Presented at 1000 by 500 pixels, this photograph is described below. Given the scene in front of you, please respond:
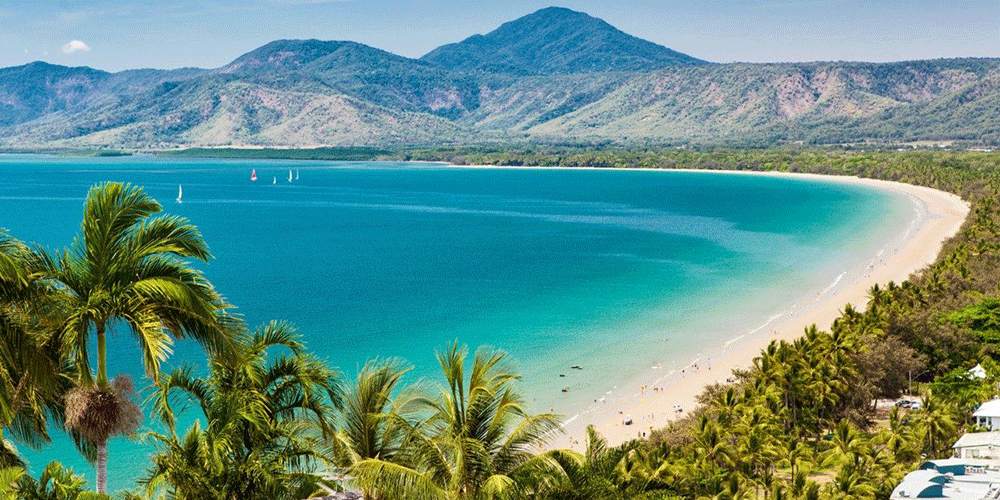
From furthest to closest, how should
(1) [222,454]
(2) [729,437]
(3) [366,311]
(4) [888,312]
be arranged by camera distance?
(3) [366,311] < (4) [888,312] < (2) [729,437] < (1) [222,454]

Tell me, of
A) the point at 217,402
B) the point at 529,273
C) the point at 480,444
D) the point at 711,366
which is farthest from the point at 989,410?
the point at 529,273

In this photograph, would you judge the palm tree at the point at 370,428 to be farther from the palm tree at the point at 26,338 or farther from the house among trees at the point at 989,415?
the house among trees at the point at 989,415

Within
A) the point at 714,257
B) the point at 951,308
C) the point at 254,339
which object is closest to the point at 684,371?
the point at 951,308

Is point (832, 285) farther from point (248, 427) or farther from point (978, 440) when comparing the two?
point (248, 427)

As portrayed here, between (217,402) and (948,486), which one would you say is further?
(948,486)

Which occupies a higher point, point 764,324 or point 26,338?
point 26,338

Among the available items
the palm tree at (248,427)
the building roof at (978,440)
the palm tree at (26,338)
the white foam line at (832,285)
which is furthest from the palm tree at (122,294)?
the white foam line at (832,285)

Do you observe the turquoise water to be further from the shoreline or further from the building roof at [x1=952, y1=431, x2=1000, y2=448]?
the building roof at [x1=952, y1=431, x2=1000, y2=448]

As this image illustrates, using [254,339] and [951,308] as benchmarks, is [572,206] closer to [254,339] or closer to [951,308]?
[951,308]
